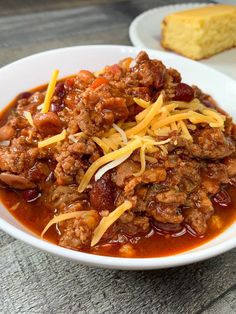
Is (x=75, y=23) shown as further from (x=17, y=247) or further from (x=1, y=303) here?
(x=1, y=303)

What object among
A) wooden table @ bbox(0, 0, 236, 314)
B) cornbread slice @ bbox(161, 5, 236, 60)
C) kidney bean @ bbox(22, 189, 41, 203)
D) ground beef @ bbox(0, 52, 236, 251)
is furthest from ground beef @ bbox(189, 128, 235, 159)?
cornbread slice @ bbox(161, 5, 236, 60)

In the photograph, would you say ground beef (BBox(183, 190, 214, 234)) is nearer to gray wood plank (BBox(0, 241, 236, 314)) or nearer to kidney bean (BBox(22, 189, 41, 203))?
gray wood plank (BBox(0, 241, 236, 314))

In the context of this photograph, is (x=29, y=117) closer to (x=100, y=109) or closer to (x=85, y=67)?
(x=100, y=109)

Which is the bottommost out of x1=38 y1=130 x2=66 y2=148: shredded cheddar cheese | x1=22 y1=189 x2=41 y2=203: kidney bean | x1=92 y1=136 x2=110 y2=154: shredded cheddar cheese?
x1=22 y1=189 x2=41 y2=203: kidney bean

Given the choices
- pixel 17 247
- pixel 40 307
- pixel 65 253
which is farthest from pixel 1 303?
pixel 65 253

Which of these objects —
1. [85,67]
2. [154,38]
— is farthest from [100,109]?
[154,38]

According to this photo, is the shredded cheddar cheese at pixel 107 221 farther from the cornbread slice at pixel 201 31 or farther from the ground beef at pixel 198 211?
the cornbread slice at pixel 201 31
